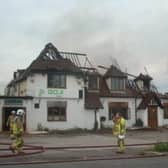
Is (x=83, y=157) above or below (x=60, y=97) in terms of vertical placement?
below

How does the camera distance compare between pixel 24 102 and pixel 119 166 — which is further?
pixel 24 102

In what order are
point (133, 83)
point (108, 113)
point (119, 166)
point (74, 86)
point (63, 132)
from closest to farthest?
point (119, 166) → point (63, 132) → point (74, 86) → point (108, 113) → point (133, 83)

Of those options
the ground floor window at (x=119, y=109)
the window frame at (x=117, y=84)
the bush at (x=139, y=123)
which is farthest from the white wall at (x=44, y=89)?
the bush at (x=139, y=123)

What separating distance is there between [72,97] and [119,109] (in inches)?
279

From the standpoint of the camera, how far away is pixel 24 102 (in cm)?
4659

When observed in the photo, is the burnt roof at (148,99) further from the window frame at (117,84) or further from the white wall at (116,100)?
the window frame at (117,84)

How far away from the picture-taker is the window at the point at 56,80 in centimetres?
4844

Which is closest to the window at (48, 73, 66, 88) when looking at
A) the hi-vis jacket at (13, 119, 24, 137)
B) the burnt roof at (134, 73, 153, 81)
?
the burnt roof at (134, 73, 153, 81)

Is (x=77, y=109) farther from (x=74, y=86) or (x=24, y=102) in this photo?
(x=24, y=102)

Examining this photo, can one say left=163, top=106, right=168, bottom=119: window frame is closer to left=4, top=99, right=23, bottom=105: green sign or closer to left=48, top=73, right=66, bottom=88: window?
left=48, top=73, right=66, bottom=88: window

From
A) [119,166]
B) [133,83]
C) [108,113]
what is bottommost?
[119,166]

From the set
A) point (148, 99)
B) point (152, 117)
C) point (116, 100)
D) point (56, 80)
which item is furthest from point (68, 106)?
point (152, 117)

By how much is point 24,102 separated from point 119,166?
30788 mm

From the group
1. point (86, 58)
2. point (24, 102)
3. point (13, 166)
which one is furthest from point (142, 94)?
point (13, 166)
